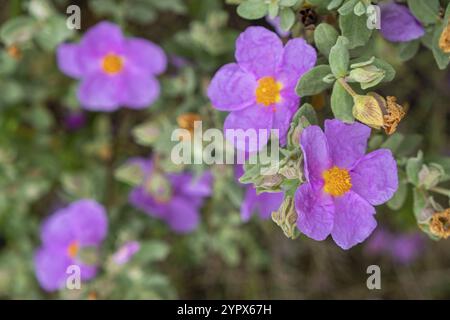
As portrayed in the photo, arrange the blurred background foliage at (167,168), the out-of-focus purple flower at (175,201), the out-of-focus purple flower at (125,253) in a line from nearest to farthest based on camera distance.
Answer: the out-of-focus purple flower at (125,253) < the blurred background foliage at (167,168) < the out-of-focus purple flower at (175,201)

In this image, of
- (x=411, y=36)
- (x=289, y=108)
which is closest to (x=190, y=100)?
(x=289, y=108)

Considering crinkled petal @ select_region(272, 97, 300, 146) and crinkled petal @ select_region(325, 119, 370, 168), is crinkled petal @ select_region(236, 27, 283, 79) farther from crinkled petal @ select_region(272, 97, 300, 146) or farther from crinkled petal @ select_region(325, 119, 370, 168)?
crinkled petal @ select_region(325, 119, 370, 168)

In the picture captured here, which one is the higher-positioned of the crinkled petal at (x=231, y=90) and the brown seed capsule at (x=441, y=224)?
the crinkled petal at (x=231, y=90)

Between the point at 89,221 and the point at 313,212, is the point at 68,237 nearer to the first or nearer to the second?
the point at 89,221

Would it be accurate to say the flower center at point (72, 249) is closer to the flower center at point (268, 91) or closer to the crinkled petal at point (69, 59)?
the crinkled petal at point (69, 59)

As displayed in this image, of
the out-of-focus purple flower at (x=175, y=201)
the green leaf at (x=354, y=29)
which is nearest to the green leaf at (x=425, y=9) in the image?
the green leaf at (x=354, y=29)

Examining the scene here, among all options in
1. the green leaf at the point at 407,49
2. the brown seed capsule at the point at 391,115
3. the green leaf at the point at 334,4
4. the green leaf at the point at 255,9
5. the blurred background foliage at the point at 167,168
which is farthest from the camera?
the blurred background foliage at the point at 167,168

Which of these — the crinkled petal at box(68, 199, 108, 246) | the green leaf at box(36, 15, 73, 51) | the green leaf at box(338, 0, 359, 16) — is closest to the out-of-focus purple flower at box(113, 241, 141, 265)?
the crinkled petal at box(68, 199, 108, 246)
